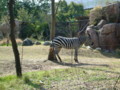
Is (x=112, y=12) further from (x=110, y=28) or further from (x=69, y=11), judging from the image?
(x=69, y=11)

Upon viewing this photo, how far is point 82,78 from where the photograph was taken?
6.43 m

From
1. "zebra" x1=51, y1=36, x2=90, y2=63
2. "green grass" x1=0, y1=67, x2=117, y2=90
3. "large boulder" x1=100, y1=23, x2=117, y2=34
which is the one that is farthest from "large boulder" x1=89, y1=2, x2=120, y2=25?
"green grass" x1=0, y1=67, x2=117, y2=90

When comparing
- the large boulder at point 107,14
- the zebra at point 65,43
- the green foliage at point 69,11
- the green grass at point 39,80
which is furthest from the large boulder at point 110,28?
the green foliage at point 69,11

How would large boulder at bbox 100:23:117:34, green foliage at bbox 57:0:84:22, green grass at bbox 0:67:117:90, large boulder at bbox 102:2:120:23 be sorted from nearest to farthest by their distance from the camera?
1. green grass at bbox 0:67:117:90
2. large boulder at bbox 100:23:117:34
3. large boulder at bbox 102:2:120:23
4. green foliage at bbox 57:0:84:22

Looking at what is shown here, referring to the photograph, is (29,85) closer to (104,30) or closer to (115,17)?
(104,30)

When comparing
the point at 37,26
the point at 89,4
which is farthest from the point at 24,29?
the point at 89,4

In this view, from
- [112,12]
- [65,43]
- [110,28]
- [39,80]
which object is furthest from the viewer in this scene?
[112,12]

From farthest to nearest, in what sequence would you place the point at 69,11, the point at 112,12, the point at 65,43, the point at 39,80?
the point at 69,11 < the point at 112,12 < the point at 65,43 < the point at 39,80

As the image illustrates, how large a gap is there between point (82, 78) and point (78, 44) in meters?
5.42

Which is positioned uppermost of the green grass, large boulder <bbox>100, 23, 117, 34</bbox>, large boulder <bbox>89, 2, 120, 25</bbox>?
large boulder <bbox>89, 2, 120, 25</bbox>

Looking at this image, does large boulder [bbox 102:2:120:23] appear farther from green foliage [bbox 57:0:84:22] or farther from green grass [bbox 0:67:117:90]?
green foliage [bbox 57:0:84:22]

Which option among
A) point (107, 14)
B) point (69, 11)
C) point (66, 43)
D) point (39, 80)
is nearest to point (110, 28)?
point (107, 14)

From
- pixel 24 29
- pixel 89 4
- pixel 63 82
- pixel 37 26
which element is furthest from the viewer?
pixel 89 4

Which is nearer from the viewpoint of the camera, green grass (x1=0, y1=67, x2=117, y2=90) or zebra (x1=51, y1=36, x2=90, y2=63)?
green grass (x1=0, y1=67, x2=117, y2=90)
